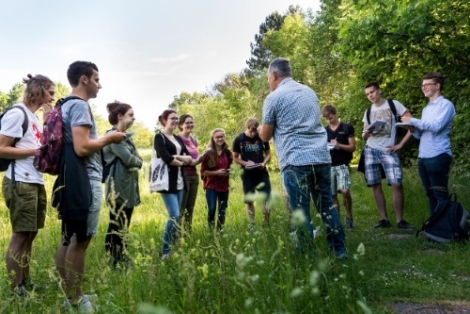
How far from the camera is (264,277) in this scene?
2770 millimetres

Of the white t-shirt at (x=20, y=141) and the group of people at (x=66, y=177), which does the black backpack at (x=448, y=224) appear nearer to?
the group of people at (x=66, y=177)

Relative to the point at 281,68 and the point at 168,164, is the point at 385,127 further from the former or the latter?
the point at 168,164

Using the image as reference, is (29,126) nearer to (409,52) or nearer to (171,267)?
(171,267)

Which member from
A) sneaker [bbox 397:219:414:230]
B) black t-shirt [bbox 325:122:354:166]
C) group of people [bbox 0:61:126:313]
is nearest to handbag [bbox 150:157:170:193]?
group of people [bbox 0:61:126:313]

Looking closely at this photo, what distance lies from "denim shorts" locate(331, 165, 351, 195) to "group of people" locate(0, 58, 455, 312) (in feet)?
1.02

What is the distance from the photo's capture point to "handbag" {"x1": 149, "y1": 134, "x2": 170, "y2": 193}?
17.1 ft

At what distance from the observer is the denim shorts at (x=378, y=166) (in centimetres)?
631

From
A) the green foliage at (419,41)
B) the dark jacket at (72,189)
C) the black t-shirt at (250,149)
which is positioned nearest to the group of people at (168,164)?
the dark jacket at (72,189)

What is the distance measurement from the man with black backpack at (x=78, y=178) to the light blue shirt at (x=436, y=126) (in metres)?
3.68

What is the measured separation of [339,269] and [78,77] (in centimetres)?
254

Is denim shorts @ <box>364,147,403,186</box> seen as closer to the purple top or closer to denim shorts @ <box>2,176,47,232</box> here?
the purple top

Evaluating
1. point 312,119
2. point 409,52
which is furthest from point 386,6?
point 312,119

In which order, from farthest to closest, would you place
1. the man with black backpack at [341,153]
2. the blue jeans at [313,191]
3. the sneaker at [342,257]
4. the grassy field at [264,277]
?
1. the man with black backpack at [341,153]
2. the blue jeans at [313,191]
3. the sneaker at [342,257]
4. the grassy field at [264,277]

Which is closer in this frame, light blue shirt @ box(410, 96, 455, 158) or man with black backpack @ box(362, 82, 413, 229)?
light blue shirt @ box(410, 96, 455, 158)
